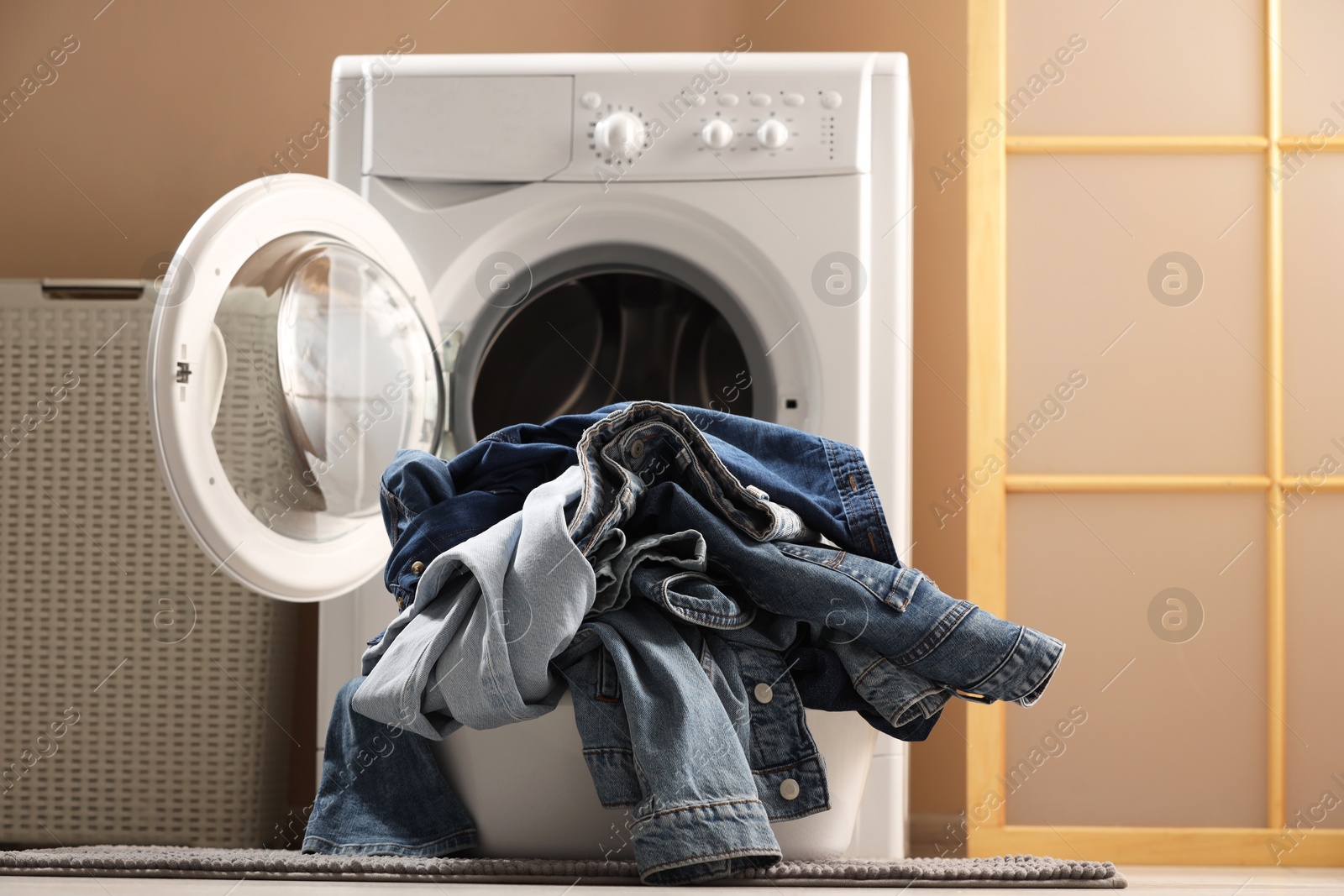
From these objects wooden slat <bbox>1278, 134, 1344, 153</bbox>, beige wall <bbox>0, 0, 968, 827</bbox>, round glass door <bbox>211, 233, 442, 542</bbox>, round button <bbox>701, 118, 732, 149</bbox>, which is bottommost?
round glass door <bbox>211, 233, 442, 542</bbox>

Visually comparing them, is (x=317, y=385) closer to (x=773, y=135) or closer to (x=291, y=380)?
(x=291, y=380)

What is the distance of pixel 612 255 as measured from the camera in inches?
54.4

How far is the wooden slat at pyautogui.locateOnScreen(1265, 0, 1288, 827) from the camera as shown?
5.20 ft

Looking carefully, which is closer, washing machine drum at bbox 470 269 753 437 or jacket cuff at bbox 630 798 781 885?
jacket cuff at bbox 630 798 781 885

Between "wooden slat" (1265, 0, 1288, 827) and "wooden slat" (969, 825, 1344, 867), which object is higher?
"wooden slat" (1265, 0, 1288, 827)

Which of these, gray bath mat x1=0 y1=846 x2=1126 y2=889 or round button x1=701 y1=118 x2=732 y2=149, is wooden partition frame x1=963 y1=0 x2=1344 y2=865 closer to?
round button x1=701 y1=118 x2=732 y2=149

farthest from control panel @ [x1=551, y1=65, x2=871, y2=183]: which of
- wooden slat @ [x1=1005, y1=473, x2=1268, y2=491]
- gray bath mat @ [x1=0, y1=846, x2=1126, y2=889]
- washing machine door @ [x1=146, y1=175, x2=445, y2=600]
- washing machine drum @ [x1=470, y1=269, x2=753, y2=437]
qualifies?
gray bath mat @ [x1=0, y1=846, x2=1126, y2=889]

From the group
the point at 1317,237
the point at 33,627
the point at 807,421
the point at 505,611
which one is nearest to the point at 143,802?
the point at 33,627

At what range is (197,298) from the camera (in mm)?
955

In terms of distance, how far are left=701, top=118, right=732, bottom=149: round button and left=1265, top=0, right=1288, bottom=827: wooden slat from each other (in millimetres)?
864

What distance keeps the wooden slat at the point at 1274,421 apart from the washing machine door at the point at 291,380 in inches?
47.0

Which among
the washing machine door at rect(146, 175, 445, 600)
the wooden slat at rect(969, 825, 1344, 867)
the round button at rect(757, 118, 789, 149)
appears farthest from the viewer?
the wooden slat at rect(969, 825, 1344, 867)

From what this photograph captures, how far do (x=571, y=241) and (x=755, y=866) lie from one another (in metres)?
0.92

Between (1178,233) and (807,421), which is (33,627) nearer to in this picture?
(807,421)
